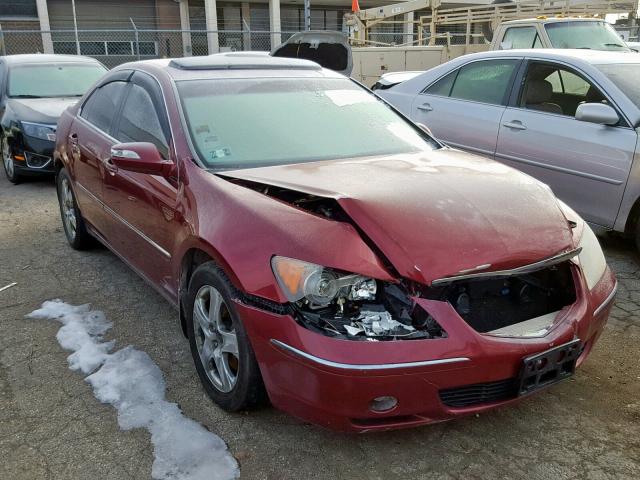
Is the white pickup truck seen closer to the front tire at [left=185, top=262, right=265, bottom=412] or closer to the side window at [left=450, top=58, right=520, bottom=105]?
the side window at [left=450, top=58, right=520, bottom=105]

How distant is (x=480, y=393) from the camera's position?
2.33 m

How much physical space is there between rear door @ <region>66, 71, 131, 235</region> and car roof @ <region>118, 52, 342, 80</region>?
13.2 inches

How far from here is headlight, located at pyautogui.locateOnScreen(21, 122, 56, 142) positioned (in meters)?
7.11

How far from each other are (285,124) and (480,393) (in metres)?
1.85

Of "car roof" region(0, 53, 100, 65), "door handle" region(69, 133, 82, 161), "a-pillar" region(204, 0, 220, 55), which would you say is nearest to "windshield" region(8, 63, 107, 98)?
"car roof" region(0, 53, 100, 65)

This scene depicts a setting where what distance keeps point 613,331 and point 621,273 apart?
→ 3.42 ft

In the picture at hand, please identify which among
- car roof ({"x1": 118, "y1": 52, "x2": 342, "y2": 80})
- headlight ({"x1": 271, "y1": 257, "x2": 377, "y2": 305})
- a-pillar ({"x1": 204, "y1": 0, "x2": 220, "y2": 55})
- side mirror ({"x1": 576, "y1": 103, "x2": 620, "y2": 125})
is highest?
a-pillar ({"x1": 204, "y1": 0, "x2": 220, "y2": 55})

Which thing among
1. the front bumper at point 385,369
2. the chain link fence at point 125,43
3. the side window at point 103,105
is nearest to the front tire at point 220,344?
the front bumper at point 385,369

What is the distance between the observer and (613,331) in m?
3.54

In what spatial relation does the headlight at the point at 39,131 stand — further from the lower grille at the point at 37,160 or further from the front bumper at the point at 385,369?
the front bumper at the point at 385,369

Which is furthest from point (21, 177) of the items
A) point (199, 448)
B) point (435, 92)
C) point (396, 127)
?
point (199, 448)

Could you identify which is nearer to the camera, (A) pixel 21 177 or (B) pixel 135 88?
(B) pixel 135 88

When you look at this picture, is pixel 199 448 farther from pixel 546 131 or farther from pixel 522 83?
pixel 522 83

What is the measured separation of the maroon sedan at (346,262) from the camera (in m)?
2.24
